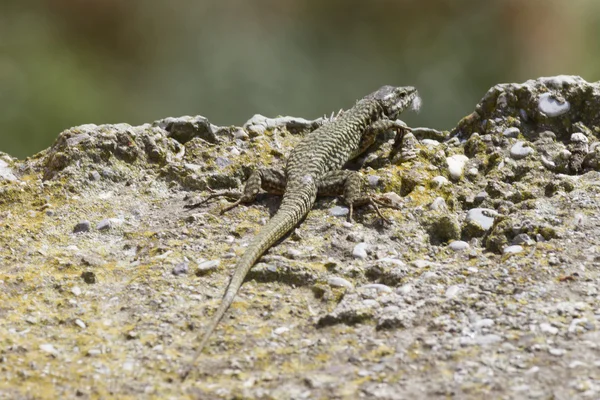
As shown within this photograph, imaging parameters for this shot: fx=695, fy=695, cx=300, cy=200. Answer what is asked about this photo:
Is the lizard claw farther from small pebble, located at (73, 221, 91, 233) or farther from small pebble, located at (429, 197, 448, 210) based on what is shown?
small pebble, located at (429, 197, 448, 210)

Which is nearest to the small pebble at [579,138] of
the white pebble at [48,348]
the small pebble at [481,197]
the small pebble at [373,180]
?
the small pebble at [481,197]

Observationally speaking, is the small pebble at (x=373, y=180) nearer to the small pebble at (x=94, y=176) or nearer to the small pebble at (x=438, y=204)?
the small pebble at (x=438, y=204)

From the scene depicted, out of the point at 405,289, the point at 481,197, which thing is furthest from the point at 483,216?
the point at 405,289

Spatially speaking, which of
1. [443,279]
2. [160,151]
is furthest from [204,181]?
[443,279]

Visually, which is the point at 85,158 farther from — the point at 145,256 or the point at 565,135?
the point at 565,135

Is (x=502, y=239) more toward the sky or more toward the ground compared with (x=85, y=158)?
more toward the ground

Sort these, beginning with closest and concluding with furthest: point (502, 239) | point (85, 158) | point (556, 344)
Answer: point (556, 344), point (502, 239), point (85, 158)

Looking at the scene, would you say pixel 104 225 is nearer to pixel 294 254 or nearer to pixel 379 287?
pixel 294 254
